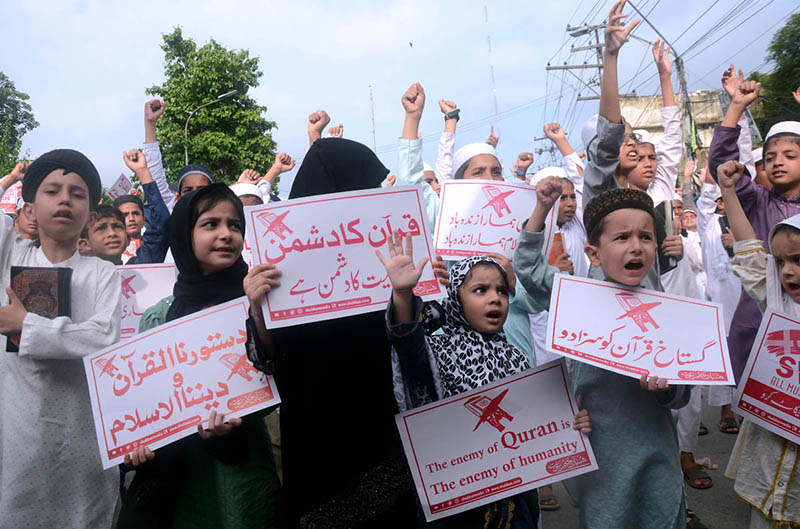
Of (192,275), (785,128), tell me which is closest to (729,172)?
(785,128)

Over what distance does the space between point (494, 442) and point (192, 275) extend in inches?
53.4

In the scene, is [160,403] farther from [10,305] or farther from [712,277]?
[712,277]

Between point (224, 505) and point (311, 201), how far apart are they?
44.3 inches

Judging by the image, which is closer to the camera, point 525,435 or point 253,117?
point 525,435

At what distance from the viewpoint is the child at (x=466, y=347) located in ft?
6.22

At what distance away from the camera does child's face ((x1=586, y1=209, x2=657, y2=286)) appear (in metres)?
2.24

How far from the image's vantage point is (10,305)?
2119 millimetres

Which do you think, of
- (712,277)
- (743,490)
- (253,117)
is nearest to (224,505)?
(743,490)

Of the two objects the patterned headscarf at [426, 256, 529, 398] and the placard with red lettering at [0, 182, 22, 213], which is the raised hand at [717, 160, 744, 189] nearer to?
the patterned headscarf at [426, 256, 529, 398]

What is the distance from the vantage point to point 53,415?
87.4 inches

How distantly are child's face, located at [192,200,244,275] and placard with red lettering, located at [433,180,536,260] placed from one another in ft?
5.05

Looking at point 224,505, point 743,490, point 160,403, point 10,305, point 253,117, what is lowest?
point 743,490

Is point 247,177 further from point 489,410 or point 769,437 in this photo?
point 769,437

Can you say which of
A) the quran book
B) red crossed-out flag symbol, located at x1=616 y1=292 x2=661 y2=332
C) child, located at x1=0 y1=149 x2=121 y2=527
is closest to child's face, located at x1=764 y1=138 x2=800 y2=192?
red crossed-out flag symbol, located at x1=616 y1=292 x2=661 y2=332
